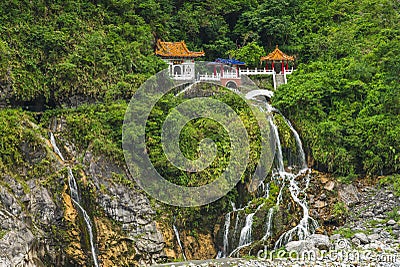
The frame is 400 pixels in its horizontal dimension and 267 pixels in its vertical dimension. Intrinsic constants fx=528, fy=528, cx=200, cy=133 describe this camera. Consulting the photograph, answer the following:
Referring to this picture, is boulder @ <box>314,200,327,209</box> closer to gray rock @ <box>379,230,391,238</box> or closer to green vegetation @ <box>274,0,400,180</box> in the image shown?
green vegetation @ <box>274,0,400,180</box>

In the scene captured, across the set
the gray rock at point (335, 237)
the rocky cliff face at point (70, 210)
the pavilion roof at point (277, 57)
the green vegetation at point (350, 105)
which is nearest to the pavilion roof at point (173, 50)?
the pavilion roof at point (277, 57)

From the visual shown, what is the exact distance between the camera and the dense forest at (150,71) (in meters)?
20.2

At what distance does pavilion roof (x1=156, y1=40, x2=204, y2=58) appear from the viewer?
25328 mm

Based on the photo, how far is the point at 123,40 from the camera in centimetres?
2430

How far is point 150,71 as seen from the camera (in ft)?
76.2

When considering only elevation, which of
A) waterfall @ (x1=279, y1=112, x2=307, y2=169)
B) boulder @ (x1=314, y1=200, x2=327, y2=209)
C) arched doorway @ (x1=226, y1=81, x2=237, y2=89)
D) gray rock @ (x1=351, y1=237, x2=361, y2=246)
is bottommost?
gray rock @ (x1=351, y1=237, x2=361, y2=246)

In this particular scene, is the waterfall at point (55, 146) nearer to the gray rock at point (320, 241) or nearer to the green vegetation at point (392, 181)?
the gray rock at point (320, 241)

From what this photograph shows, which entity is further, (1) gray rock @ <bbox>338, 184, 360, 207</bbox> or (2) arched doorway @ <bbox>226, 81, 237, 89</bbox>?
(2) arched doorway @ <bbox>226, 81, 237, 89</bbox>

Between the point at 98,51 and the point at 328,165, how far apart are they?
34.8 feet

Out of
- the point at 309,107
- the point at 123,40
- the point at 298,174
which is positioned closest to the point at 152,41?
the point at 123,40

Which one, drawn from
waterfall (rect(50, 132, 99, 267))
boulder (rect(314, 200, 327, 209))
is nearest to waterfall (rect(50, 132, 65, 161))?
waterfall (rect(50, 132, 99, 267))

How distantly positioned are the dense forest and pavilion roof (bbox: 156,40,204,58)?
0.59m

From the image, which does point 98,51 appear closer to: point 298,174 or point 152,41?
point 152,41

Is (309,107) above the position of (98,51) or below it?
below
